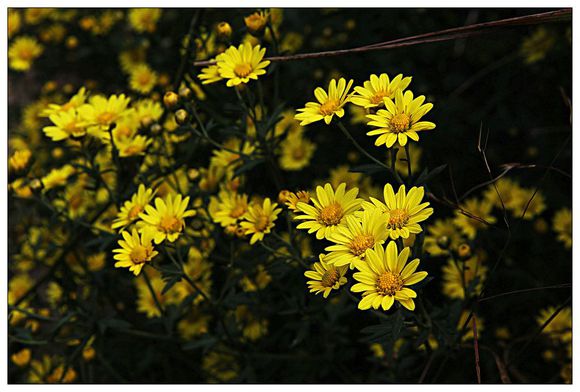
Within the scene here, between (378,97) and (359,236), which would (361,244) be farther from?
(378,97)

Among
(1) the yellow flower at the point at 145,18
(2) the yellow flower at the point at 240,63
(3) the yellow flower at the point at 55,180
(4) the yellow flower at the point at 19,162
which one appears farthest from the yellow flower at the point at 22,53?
(2) the yellow flower at the point at 240,63

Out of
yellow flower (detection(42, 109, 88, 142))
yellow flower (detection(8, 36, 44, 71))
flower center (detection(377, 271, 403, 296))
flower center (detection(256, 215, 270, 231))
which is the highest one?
yellow flower (detection(8, 36, 44, 71))

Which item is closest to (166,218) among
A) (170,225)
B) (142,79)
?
(170,225)

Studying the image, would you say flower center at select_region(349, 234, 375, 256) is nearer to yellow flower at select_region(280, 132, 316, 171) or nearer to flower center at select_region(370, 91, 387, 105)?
flower center at select_region(370, 91, 387, 105)

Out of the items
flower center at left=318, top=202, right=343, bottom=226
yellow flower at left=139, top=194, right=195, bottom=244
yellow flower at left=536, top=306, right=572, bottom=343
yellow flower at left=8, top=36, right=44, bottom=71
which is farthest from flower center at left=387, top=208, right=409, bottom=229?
yellow flower at left=8, top=36, right=44, bottom=71

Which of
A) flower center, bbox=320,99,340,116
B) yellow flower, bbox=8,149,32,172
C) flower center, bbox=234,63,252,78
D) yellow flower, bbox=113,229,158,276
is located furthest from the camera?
yellow flower, bbox=8,149,32,172

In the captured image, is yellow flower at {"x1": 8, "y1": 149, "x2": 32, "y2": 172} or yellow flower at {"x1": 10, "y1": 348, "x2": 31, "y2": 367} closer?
yellow flower at {"x1": 8, "y1": 149, "x2": 32, "y2": 172}

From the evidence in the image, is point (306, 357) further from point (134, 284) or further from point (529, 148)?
point (529, 148)

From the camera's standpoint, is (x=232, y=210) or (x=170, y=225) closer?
(x=170, y=225)
